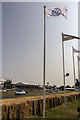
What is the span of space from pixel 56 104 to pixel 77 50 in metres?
12.1

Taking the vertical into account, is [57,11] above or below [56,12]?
above

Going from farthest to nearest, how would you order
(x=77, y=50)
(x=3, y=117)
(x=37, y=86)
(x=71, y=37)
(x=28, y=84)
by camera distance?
(x=37, y=86) → (x=28, y=84) → (x=77, y=50) → (x=71, y=37) → (x=3, y=117)

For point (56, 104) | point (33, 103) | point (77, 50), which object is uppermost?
point (77, 50)

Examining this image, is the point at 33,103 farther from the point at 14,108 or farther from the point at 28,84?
the point at 28,84

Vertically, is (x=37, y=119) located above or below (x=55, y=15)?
below

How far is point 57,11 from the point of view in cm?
1322

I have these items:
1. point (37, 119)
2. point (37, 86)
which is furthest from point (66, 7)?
point (37, 86)

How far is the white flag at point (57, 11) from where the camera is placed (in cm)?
1305

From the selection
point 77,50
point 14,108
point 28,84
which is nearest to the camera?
Answer: point 14,108

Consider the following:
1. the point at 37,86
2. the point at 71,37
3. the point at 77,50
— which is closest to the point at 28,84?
the point at 37,86

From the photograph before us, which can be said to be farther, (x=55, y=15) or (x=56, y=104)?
(x=56, y=104)

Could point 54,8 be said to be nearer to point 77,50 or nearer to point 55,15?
point 55,15

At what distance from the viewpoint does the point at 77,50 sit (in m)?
27.5

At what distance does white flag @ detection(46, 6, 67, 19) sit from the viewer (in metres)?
13.0
